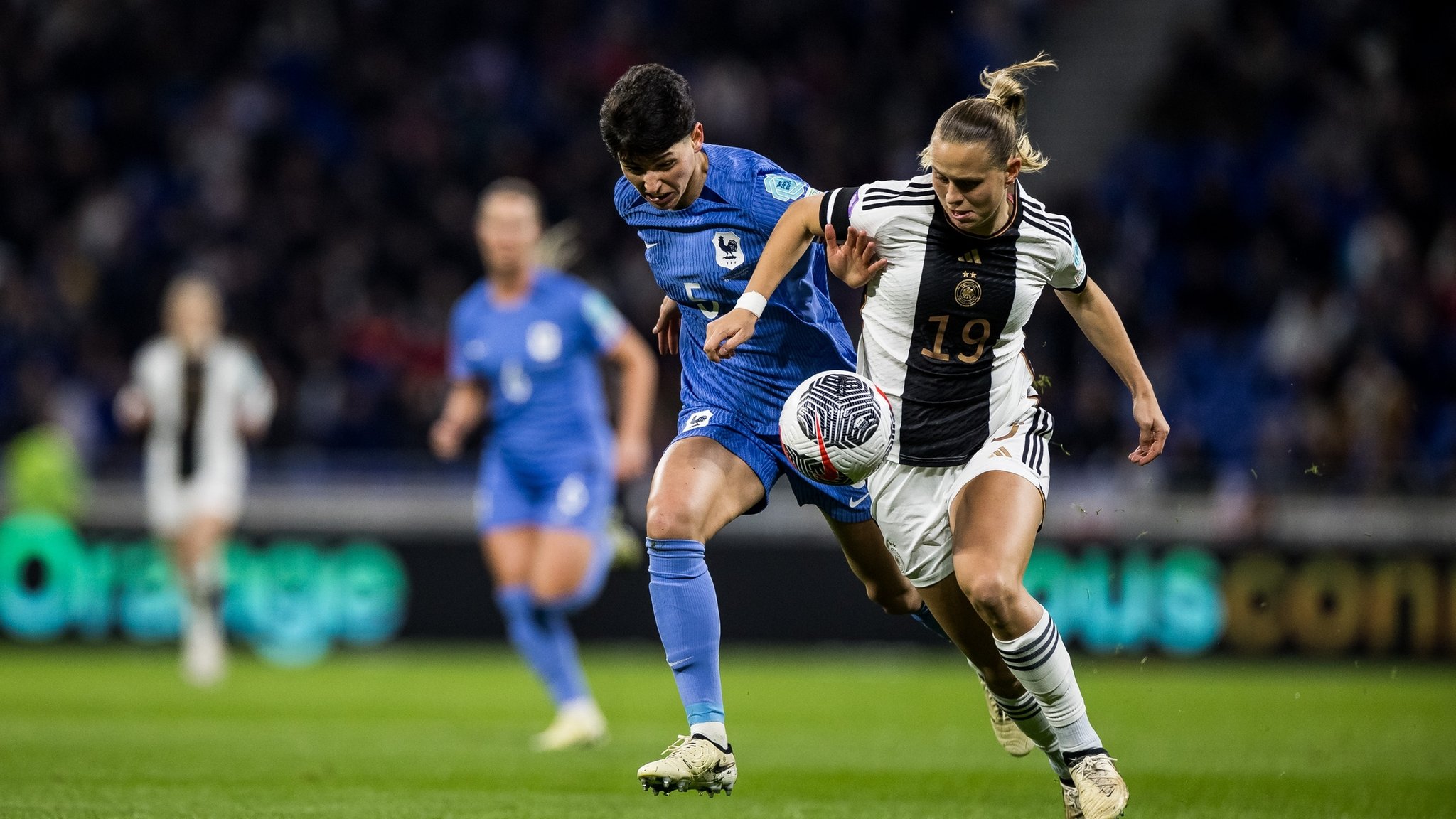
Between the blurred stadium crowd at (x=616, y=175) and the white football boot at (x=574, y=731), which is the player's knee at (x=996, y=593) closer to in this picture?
the white football boot at (x=574, y=731)

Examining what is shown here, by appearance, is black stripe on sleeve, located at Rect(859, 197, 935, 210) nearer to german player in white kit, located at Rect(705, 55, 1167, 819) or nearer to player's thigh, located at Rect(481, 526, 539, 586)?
german player in white kit, located at Rect(705, 55, 1167, 819)

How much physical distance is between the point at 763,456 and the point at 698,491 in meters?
0.32

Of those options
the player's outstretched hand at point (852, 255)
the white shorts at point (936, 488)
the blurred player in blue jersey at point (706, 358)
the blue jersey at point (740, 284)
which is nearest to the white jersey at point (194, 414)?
the blurred player in blue jersey at point (706, 358)

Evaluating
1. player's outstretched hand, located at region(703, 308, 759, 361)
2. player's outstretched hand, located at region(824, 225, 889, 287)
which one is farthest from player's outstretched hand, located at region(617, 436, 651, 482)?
player's outstretched hand, located at region(703, 308, 759, 361)

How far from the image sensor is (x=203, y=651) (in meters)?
12.5

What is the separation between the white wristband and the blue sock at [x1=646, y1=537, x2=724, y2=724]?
2.61 ft

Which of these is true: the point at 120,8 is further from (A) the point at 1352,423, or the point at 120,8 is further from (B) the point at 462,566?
(A) the point at 1352,423

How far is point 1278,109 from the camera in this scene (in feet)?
54.7

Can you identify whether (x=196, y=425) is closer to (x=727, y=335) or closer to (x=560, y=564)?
(x=560, y=564)

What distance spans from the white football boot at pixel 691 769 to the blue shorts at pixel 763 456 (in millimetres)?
820

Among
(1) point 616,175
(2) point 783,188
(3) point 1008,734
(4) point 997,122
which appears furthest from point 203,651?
(4) point 997,122

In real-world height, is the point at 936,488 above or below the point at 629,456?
above

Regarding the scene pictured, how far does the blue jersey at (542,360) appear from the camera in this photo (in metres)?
8.90

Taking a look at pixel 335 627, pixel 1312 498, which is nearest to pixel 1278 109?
pixel 1312 498
